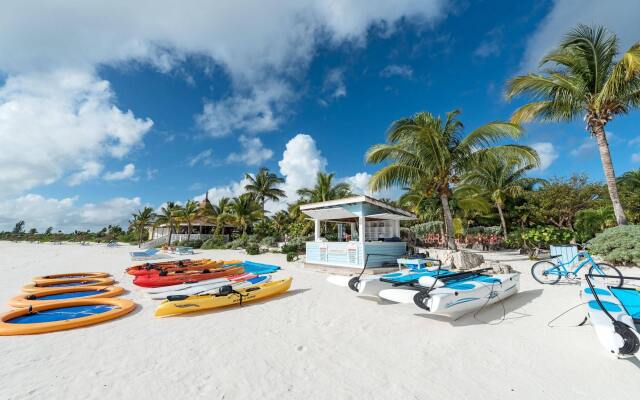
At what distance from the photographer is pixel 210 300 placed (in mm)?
6082

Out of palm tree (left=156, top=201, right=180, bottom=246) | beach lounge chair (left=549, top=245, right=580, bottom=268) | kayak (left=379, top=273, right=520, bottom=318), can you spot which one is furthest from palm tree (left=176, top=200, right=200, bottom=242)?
beach lounge chair (left=549, top=245, right=580, bottom=268)

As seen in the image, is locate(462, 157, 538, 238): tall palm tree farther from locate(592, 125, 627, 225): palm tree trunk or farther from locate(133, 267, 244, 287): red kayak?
locate(133, 267, 244, 287): red kayak

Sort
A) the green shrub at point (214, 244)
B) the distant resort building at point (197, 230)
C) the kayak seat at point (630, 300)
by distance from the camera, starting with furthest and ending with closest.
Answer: the distant resort building at point (197, 230) → the green shrub at point (214, 244) → the kayak seat at point (630, 300)

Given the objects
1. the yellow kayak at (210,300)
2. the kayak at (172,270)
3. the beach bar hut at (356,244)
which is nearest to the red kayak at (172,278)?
the kayak at (172,270)

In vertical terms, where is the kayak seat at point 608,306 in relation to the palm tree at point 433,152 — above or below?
below

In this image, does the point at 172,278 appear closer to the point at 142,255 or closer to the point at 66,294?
the point at 66,294

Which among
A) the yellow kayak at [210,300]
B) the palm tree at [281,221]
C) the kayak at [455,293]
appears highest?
the palm tree at [281,221]

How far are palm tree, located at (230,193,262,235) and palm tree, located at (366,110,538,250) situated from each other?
21.2m

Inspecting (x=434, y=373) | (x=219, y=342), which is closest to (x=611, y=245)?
(x=434, y=373)

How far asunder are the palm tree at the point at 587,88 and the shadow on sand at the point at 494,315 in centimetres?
746

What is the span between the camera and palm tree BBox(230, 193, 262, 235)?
30484 millimetres

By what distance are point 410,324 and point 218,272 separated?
8.26 metres

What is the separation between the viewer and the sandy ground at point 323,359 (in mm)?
3021

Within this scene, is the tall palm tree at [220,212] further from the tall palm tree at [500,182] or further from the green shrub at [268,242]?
the tall palm tree at [500,182]
